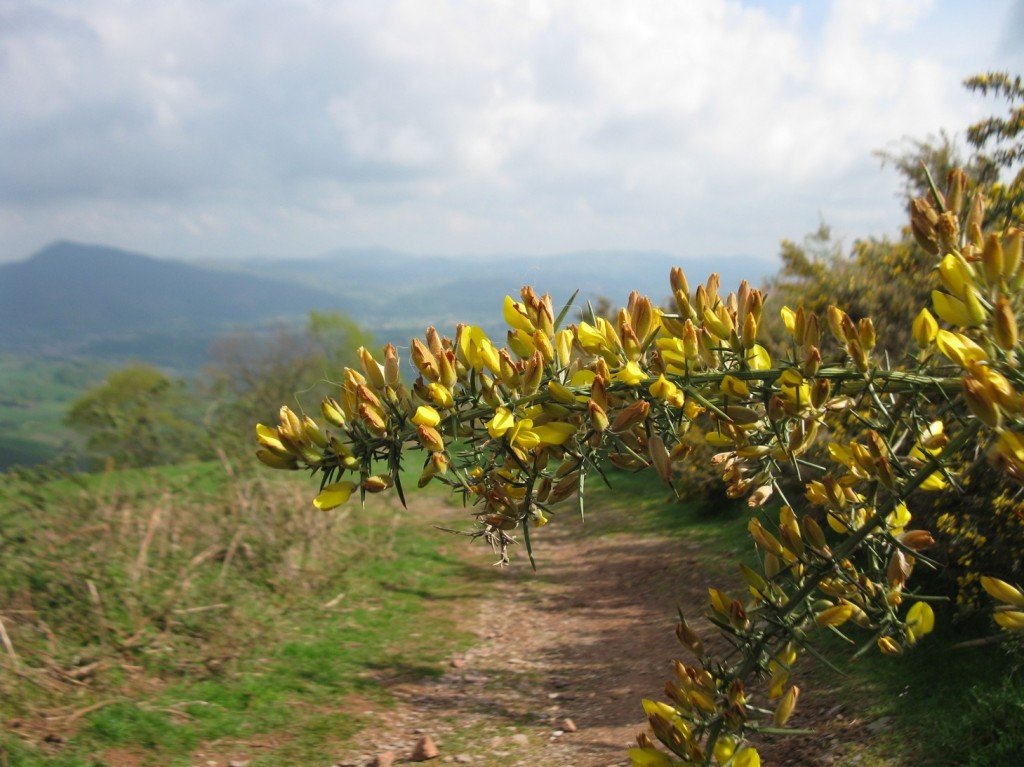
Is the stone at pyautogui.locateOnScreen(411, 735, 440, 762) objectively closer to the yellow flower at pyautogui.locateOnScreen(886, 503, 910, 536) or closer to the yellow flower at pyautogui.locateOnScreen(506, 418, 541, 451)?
the yellow flower at pyautogui.locateOnScreen(886, 503, 910, 536)

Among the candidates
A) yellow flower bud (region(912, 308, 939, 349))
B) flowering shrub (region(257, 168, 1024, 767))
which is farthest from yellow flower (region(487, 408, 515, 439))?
yellow flower bud (region(912, 308, 939, 349))

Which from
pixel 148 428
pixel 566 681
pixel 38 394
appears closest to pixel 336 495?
pixel 566 681

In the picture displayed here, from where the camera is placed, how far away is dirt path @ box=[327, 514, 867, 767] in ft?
14.7

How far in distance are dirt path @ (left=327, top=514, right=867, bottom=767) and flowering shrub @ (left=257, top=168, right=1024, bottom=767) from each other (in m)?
3.00

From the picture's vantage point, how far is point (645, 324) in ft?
3.99

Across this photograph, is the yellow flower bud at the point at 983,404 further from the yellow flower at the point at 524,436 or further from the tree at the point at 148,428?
the tree at the point at 148,428

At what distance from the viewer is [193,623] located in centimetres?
578

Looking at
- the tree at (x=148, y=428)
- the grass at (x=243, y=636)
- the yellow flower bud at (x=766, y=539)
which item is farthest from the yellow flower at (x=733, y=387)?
the tree at (x=148, y=428)

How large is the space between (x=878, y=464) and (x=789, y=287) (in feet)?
28.0

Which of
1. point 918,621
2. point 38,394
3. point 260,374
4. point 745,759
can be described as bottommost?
point 38,394

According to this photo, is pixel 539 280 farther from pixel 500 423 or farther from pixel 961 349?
pixel 961 349

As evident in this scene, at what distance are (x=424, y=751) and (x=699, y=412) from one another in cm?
419

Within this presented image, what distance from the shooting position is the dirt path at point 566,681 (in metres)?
4.48

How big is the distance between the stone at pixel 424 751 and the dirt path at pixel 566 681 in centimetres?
9
